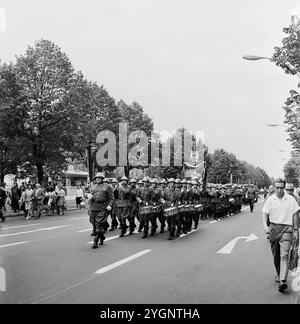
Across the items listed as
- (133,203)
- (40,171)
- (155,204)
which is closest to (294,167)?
(40,171)

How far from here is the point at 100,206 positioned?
37.1 feet

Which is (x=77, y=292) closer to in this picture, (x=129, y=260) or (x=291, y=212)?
(x=129, y=260)

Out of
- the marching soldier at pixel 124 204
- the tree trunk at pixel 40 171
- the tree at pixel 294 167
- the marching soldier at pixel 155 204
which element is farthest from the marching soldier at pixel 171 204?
the tree at pixel 294 167

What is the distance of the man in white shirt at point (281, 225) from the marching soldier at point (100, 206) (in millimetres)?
4954

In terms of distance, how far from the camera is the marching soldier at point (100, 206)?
11.1m

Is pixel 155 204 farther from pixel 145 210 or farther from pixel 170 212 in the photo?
pixel 170 212

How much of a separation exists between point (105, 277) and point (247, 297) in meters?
2.47

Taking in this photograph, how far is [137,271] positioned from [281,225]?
2754 millimetres

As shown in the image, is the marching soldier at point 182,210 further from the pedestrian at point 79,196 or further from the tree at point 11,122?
the pedestrian at point 79,196

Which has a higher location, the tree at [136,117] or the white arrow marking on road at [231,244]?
the tree at [136,117]

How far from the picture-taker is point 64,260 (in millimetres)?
9047

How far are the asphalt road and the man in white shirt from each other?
438 millimetres
